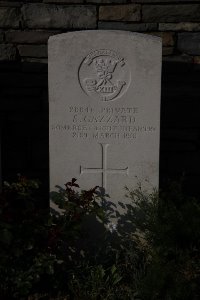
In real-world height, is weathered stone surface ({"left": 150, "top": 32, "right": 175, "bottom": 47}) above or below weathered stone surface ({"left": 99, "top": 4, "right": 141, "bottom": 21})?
below

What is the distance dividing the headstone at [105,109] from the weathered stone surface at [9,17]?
39.8 inches

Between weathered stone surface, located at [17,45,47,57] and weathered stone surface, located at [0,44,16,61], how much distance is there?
61mm

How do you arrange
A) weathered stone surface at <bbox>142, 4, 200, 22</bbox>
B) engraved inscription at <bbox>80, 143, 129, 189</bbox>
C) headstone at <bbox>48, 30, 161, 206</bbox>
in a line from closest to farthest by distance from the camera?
1. headstone at <bbox>48, 30, 161, 206</bbox>
2. engraved inscription at <bbox>80, 143, 129, 189</bbox>
3. weathered stone surface at <bbox>142, 4, 200, 22</bbox>

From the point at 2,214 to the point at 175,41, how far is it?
2.19 m

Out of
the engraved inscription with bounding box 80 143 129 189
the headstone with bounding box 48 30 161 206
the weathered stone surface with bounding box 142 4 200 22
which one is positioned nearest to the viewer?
the headstone with bounding box 48 30 161 206

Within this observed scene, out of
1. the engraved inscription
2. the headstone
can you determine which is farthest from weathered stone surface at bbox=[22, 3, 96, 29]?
the engraved inscription

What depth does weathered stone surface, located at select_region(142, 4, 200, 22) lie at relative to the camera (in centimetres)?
392

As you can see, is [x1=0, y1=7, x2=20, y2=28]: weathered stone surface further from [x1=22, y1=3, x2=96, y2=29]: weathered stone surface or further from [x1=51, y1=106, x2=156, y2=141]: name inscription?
[x1=51, y1=106, x2=156, y2=141]: name inscription

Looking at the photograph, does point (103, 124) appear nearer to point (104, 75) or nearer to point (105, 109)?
point (105, 109)

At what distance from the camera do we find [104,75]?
3135mm

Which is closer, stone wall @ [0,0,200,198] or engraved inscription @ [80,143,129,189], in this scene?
engraved inscription @ [80,143,129,189]

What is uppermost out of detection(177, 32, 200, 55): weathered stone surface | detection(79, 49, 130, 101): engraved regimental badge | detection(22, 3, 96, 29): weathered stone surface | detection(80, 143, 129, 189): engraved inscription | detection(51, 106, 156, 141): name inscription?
detection(22, 3, 96, 29): weathered stone surface

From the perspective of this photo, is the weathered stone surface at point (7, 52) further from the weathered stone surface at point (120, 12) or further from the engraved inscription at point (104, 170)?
the engraved inscription at point (104, 170)

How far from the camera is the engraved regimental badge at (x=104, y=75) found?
10.2 feet
